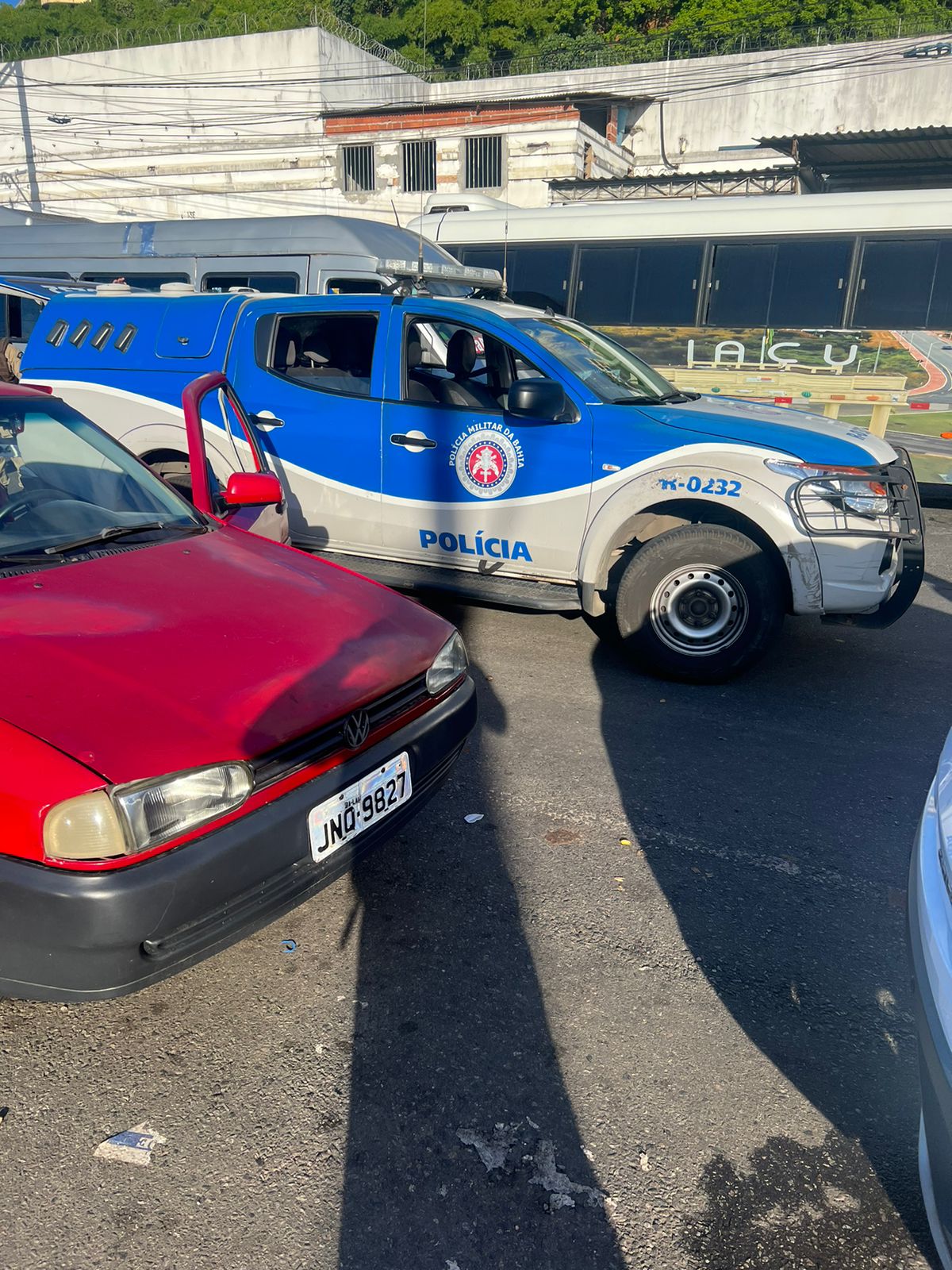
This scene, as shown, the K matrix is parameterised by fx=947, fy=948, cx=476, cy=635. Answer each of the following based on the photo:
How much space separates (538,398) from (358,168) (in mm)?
35472

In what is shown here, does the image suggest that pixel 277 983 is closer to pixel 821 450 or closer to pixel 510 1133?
pixel 510 1133

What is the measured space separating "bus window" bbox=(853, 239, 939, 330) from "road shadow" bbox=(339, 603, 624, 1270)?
29.3 ft

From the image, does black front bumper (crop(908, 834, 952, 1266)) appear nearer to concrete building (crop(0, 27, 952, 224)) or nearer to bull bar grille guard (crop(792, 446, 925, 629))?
bull bar grille guard (crop(792, 446, 925, 629))

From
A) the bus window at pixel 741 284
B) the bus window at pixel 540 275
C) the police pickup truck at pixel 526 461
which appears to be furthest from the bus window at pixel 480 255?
the police pickup truck at pixel 526 461

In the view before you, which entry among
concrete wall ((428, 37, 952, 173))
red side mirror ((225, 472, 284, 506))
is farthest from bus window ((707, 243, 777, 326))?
concrete wall ((428, 37, 952, 173))

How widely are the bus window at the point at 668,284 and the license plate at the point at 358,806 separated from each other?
9.46 m

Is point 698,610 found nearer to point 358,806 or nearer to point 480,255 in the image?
point 358,806

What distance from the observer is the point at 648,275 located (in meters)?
11.1

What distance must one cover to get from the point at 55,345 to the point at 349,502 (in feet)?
8.75

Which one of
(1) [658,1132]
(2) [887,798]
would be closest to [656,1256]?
(1) [658,1132]

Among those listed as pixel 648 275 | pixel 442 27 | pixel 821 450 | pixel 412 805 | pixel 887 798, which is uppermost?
pixel 442 27

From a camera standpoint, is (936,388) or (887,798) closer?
(887,798)

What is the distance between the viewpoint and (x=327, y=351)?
6066 mm

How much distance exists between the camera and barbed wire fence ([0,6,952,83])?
3419 cm
